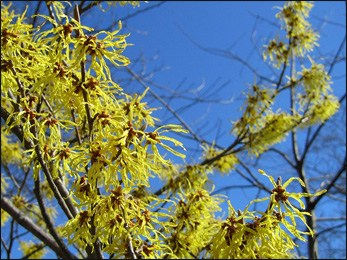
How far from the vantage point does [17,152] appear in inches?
116

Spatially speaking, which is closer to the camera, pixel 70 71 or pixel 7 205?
pixel 70 71

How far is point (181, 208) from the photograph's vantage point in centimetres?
170

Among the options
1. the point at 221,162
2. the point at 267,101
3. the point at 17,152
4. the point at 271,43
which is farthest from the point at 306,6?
the point at 17,152

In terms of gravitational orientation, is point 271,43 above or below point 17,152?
above

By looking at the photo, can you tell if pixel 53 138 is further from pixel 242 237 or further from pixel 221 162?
pixel 221 162

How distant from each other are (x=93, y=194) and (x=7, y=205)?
1157mm

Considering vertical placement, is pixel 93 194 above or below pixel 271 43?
below

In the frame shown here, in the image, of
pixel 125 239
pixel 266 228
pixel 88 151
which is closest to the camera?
pixel 266 228

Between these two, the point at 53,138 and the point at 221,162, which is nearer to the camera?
the point at 53,138

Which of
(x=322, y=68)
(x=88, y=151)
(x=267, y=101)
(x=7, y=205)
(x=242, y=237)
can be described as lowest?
(x=242, y=237)

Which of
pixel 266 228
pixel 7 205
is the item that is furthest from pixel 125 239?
pixel 7 205

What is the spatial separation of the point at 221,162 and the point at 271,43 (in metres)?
1.31

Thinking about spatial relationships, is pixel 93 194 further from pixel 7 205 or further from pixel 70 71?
pixel 7 205

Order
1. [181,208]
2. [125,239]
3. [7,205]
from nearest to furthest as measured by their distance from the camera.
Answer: [125,239] → [181,208] → [7,205]
